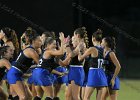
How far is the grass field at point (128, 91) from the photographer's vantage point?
1588 centimetres

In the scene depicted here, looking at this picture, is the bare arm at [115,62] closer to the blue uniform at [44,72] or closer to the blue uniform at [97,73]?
the blue uniform at [97,73]

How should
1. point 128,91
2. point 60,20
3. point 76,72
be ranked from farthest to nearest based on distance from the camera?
1. point 60,20
2. point 128,91
3. point 76,72

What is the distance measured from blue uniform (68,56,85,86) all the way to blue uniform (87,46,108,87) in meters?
0.62

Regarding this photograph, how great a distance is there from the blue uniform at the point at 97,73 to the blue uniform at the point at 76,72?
624 mm

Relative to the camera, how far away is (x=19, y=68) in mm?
11773

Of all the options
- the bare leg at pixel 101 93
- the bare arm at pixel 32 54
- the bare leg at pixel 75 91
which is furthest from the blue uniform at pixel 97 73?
the bare arm at pixel 32 54

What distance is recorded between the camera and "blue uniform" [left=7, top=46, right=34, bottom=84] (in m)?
11.7

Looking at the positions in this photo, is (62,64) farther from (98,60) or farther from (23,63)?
(23,63)

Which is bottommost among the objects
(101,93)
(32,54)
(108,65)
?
(101,93)

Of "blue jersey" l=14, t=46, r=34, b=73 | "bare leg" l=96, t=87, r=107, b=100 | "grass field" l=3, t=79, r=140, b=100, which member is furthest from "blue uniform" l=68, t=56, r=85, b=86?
"grass field" l=3, t=79, r=140, b=100

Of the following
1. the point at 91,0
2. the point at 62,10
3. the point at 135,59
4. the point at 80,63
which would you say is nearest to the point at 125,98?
the point at 80,63

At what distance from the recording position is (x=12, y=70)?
11.8 metres

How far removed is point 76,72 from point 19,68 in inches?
57.5

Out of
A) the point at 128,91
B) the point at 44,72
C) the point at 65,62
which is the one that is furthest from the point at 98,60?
the point at 128,91
